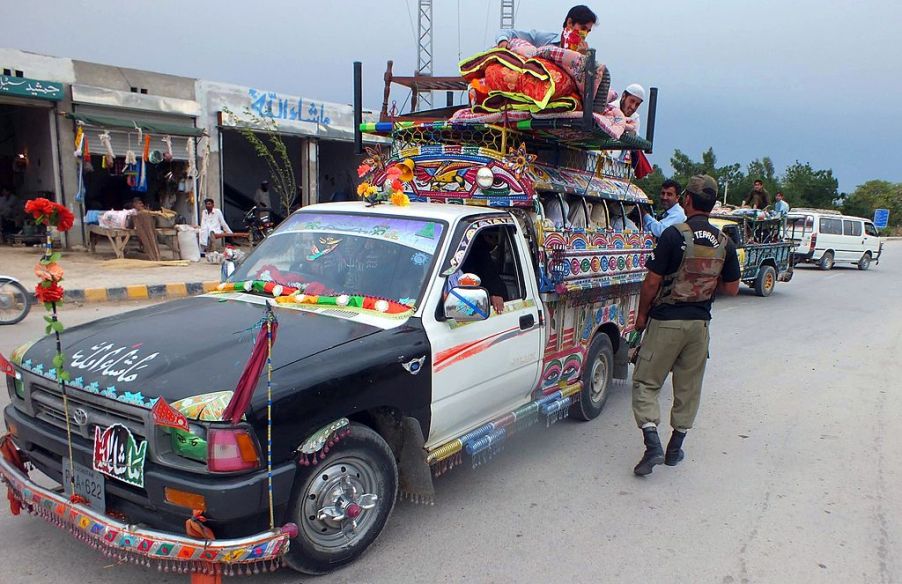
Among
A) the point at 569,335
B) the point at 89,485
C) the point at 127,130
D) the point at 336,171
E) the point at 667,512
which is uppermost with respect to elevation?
the point at 127,130

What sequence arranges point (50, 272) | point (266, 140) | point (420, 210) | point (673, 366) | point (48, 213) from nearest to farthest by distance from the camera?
1. point (50, 272)
2. point (48, 213)
3. point (420, 210)
4. point (673, 366)
5. point (266, 140)

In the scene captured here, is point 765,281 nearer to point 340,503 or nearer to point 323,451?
point 340,503

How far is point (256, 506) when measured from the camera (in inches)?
101

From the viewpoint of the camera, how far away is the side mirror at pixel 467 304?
339cm

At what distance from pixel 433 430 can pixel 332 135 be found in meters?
16.8

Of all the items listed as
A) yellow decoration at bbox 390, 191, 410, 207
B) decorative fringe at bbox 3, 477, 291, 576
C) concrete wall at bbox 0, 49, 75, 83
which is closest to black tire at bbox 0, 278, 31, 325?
decorative fringe at bbox 3, 477, 291, 576

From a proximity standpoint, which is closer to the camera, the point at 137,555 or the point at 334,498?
the point at 137,555

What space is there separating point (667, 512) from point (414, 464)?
1.71 m

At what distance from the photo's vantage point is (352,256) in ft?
12.8

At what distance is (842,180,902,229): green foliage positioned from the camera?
49.6 m

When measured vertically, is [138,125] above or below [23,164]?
above

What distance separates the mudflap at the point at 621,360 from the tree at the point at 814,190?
4370 cm

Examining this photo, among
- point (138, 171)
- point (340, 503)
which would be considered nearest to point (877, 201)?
point (138, 171)

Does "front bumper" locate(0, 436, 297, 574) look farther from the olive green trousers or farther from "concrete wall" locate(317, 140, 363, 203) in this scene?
"concrete wall" locate(317, 140, 363, 203)
